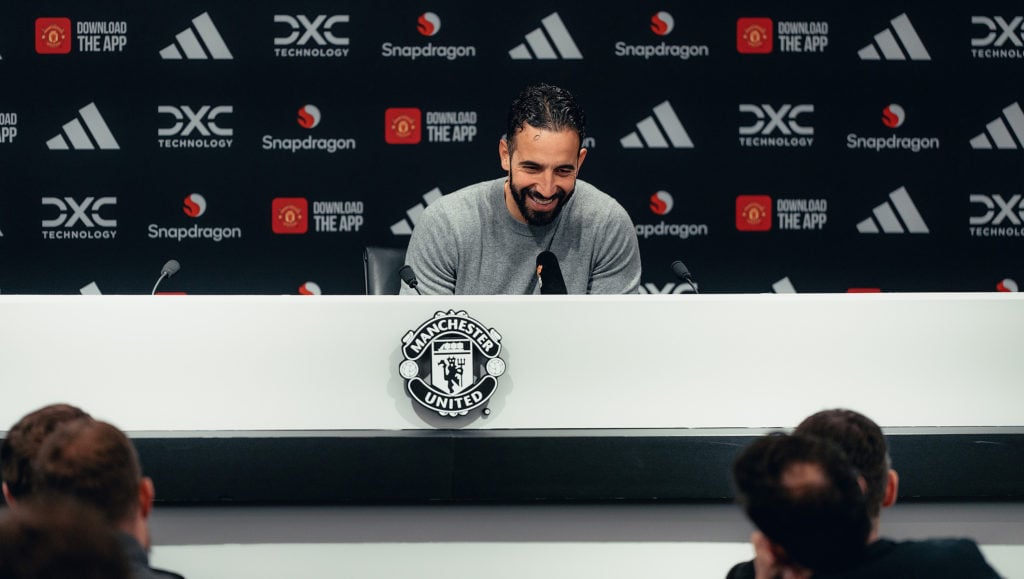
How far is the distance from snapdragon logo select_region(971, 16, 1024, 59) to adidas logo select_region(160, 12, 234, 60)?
3666 millimetres

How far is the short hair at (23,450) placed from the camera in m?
1.34

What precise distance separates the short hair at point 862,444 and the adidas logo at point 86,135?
3.85 m

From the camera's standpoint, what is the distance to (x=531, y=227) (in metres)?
2.68

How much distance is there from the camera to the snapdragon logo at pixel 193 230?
4285 millimetres

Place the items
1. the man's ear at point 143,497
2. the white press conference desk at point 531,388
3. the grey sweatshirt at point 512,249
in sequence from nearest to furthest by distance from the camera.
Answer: the man's ear at point 143,497 → the white press conference desk at point 531,388 → the grey sweatshirt at point 512,249

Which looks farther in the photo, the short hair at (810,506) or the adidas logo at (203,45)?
the adidas logo at (203,45)

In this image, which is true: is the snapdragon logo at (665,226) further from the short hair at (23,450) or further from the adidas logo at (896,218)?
the short hair at (23,450)

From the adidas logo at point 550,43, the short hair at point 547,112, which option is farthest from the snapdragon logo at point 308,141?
the short hair at point 547,112

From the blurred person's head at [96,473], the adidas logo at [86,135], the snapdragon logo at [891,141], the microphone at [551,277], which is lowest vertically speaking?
the blurred person's head at [96,473]

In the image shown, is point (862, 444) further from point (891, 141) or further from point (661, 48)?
point (891, 141)

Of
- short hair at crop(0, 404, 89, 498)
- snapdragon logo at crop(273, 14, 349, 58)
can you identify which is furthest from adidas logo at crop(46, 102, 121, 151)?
short hair at crop(0, 404, 89, 498)

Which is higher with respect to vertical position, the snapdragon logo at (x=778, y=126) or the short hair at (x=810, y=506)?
the snapdragon logo at (x=778, y=126)

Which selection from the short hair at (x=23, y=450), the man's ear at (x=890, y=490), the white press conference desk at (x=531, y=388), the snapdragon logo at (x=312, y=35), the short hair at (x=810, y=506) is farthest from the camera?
the snapdragon logo at (x=312, y=35)

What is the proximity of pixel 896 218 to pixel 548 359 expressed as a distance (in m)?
3.05
